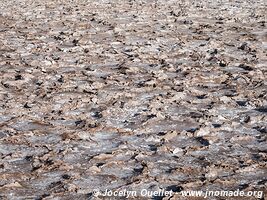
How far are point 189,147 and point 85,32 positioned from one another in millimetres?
5808

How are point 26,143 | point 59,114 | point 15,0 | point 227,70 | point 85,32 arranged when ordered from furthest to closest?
point 15,0
point 85,32
point 227,70
point 59,114
point 26,143

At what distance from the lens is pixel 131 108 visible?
5.36 metres

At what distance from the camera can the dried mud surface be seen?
3.89 meters

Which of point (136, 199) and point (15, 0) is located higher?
point (136, 199)

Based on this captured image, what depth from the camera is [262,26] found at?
32.4ft

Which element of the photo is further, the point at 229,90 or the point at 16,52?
the point at 16,52

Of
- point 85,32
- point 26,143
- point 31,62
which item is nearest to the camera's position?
point 26,143

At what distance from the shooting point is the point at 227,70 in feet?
22.4

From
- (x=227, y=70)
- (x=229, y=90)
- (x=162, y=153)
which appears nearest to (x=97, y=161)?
(x=162, y=153)

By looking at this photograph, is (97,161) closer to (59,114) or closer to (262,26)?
(59,114)

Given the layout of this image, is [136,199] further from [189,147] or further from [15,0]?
[15,0]

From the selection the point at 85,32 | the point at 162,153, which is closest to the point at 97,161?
the point at 162,153

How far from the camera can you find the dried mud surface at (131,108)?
3889 mm

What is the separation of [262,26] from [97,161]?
21.8 feet
